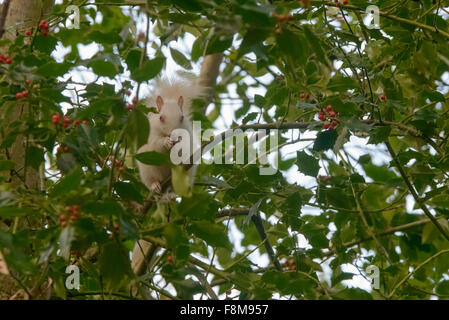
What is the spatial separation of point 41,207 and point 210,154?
5.94ft

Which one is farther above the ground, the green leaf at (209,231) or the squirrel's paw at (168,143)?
the squirrel's paw at (168,143)

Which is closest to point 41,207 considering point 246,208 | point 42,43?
point 42,43

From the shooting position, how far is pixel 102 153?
310 centimetres

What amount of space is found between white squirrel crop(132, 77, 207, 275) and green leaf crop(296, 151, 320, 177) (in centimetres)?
68

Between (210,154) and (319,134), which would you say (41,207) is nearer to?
(319,134)

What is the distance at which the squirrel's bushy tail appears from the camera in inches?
174

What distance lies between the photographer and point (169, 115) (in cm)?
422

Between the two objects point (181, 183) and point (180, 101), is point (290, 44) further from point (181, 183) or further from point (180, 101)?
point (180, 101)

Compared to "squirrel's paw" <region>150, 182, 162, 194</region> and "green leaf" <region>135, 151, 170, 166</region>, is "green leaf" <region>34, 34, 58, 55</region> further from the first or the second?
"squirrel's paw" <region>150, 182, 162, 194</region>

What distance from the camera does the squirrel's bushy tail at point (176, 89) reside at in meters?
4.43

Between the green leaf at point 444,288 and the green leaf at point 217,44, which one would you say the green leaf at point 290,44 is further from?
the green leaf at point 444,288

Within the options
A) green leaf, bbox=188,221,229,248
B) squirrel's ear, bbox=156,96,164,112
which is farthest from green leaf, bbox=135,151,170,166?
squirrel's ear, bbox=156,96,164,112

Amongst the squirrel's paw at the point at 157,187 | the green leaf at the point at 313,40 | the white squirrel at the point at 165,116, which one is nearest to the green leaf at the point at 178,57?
the white squirrel at the point at 165,116

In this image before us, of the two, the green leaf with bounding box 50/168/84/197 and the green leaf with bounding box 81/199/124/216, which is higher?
the green leaf with bounding box 50/168/84/197
